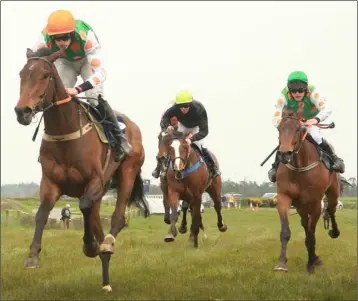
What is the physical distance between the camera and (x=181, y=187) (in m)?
13.5

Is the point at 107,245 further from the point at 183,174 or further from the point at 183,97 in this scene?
the point at 183,97

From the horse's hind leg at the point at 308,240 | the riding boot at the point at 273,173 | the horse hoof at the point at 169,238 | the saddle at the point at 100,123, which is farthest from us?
the horse hoof at the point at 169,238

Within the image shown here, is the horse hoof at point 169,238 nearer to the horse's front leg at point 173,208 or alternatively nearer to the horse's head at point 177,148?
the horse's front leg at point 173,208

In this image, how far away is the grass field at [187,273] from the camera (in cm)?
Answer: 810

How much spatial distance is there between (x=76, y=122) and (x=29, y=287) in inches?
115

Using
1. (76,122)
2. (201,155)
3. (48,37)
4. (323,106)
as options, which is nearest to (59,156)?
(76,122)

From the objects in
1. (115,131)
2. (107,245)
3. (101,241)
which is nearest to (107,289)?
(107,245)

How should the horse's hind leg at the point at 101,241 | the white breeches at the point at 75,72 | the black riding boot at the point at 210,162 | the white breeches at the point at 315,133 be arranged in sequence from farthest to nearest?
the black riding boot at the point at 210,162 < the white breeches at the point at 315,133 < the horse's hind leg at the point at 101,241 < the white breeches at the point at 75,72

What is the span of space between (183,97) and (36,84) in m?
7.06

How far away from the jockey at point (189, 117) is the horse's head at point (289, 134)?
3.87 meters

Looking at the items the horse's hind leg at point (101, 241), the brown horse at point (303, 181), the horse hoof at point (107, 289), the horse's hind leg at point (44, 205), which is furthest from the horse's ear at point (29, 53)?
the brown horse at point (303, 181)

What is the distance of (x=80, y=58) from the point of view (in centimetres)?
795

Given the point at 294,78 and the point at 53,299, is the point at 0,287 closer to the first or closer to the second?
the point at 53,299

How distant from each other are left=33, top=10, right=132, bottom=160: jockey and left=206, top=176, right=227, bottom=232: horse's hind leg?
7124 mm
